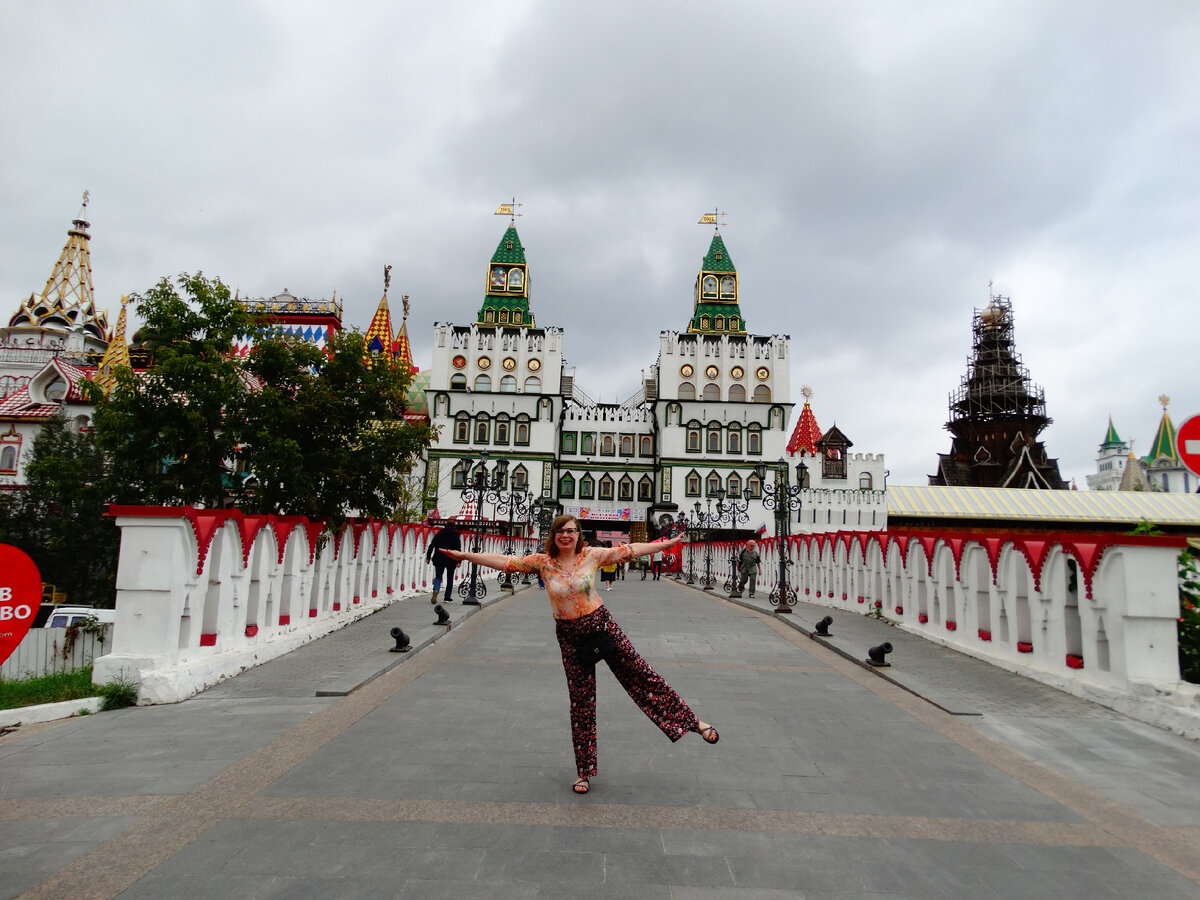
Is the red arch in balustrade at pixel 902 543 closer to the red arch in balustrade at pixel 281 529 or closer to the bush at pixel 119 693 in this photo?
the red arch in balustrade at pixel 281 529

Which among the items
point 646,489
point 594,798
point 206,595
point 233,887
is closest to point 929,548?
point 594,798

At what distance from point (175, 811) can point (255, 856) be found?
0.90 metres

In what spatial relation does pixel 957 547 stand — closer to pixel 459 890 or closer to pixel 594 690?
pixel 594 690

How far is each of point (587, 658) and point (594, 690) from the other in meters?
0.23

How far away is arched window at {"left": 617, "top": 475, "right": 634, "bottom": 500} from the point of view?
6581 centimetres

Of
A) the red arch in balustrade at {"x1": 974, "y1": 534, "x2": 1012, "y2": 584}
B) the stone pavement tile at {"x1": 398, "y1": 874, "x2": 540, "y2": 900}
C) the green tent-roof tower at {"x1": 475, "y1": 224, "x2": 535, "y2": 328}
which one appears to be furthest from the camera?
the green tent-roof tower at {"x1": 475, "y1": 224, "x2": 535, "y2": 328}

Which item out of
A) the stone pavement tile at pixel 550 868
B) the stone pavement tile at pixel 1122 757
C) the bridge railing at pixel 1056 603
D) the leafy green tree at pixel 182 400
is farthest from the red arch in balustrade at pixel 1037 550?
the leafy green tree at pixel 182 400

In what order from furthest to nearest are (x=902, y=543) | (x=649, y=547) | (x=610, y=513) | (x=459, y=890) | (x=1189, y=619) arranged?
(x=610, y=513)
(x=902, y=543)
(x=1189, y=619)
(x=649, y=547)
(x=459, y=890)

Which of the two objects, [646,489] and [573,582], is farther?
[646,489]

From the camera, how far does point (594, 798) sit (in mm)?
4535

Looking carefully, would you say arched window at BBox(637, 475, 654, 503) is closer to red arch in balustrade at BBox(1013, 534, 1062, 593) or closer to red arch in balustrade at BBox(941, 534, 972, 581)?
red arch in balustrade at BBox(941, 534, 972, 581)

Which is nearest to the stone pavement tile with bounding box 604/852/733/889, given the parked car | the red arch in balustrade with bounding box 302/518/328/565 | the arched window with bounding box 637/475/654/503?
the red arch in balustrade with bounding box 302/518/328/565

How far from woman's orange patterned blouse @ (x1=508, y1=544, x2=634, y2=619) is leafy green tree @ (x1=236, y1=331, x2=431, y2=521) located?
1285 centimetres

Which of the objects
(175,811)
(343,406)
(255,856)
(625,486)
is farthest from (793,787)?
(625,486)
